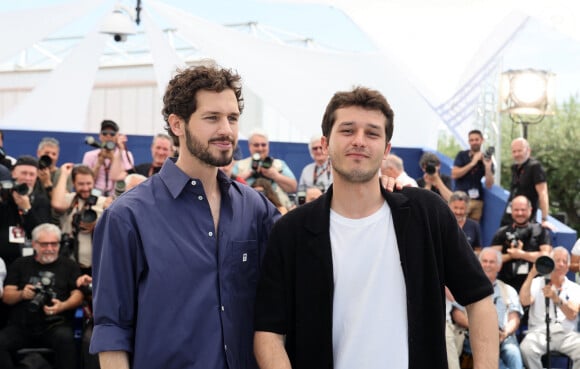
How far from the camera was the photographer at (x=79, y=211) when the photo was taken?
20.3 ft

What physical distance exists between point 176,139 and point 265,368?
0.75 metres

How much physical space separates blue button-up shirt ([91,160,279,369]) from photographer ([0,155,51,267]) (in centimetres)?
399

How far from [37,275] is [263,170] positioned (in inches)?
87.3

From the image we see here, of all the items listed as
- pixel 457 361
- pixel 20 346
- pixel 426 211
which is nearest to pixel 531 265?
pixel 457 361

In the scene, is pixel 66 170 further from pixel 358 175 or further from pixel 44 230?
pixel 358 175

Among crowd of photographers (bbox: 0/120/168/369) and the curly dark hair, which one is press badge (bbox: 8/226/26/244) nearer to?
crowd of photographers (bbox: 0/120/168/369)

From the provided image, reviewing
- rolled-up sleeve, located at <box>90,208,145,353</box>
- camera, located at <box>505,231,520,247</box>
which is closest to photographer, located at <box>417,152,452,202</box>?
camera, located at <box>505,231,520,247</box>

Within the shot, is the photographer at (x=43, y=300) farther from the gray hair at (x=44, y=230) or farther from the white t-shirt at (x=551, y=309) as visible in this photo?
the white t-shirt at (x=551, y=309)

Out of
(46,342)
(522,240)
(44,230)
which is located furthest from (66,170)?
(522,240)

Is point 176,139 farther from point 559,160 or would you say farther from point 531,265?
point 559,160

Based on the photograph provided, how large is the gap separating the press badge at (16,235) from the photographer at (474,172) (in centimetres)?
489

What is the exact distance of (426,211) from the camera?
239 centimetres

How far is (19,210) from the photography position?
249 inches

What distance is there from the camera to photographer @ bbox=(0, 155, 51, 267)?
6188mm
